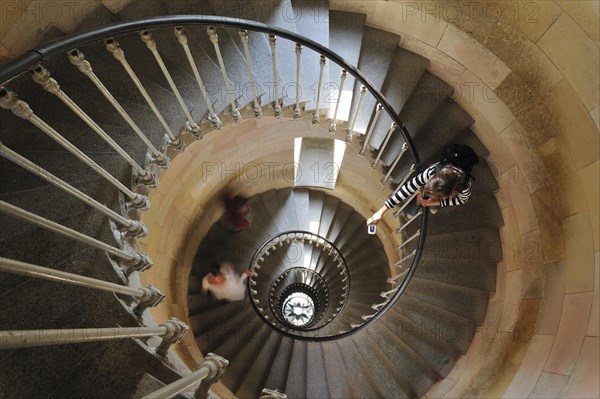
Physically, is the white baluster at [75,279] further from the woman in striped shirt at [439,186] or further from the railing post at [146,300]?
the woman in striped shirt at [439,186]

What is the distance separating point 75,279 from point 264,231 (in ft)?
20.4

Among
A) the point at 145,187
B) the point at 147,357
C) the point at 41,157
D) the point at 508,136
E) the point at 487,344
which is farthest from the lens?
the point at 487,344

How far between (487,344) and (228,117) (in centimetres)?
427

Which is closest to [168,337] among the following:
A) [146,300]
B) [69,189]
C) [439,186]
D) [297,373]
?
[146,300]

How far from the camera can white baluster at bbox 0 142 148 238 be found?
1787 millimetres

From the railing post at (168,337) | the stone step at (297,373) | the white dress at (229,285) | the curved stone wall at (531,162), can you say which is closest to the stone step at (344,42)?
the curved stone wall at (531,162)

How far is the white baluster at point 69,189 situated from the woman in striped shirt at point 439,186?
2676 mm

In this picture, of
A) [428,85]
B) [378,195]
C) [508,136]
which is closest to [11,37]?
[428,85]

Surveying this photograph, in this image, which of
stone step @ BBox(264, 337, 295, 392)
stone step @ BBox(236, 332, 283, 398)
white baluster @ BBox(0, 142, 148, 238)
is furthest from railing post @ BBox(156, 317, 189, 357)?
stone step @ BBox(236, 332, 283, 398)

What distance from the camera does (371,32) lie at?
16.3 ft

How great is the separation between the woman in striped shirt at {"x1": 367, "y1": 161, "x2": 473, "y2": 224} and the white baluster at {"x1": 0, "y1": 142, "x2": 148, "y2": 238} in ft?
8.78

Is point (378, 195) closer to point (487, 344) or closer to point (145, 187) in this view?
point (487, 344)

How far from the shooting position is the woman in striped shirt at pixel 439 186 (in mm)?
3791

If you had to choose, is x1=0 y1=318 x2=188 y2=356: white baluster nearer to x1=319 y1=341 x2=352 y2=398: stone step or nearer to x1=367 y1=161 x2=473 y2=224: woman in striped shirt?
x1=367 y1=161 x2=473 y2=224: woman in striped shirt
